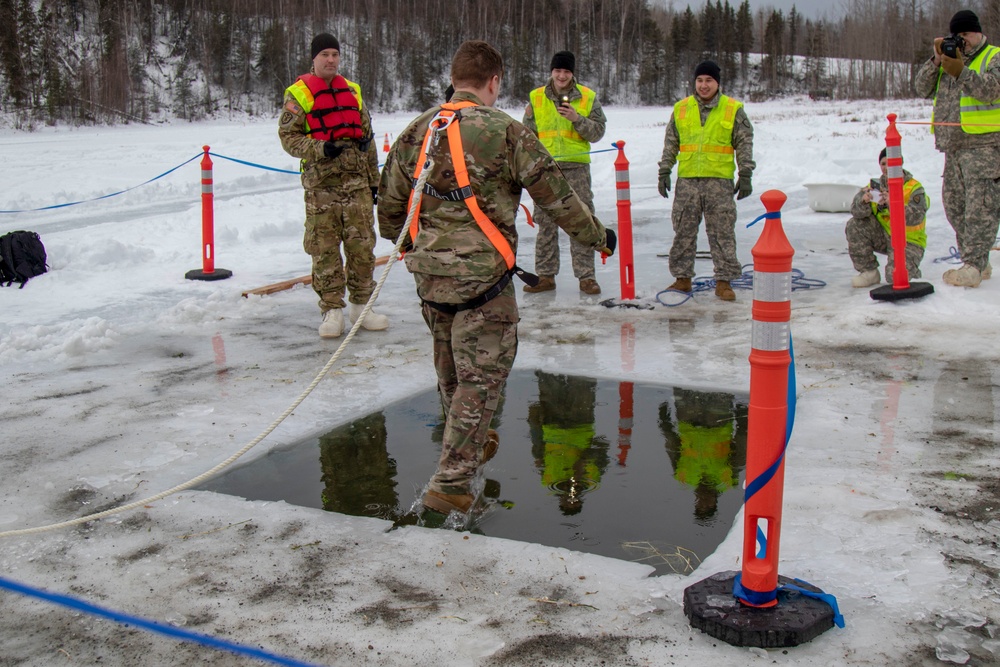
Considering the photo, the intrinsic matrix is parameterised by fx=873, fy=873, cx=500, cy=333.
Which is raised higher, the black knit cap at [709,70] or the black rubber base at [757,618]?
the black knit cap at [709,70]

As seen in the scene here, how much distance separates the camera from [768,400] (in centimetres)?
264

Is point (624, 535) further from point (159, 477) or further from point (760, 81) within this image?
point (760, 81)

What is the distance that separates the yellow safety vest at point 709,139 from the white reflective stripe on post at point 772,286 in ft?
17.2

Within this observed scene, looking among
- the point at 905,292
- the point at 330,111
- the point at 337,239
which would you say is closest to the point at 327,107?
the point at 330,111

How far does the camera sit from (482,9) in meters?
70.6

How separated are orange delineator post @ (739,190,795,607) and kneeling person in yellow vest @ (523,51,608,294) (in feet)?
16.9

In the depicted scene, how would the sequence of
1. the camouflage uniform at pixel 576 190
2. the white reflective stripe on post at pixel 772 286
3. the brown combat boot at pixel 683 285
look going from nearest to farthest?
the white reflective stripe on post at pixel 772 286
the camouflage uniform at pixel 576 190
the brown combat boot at pixel 683 285

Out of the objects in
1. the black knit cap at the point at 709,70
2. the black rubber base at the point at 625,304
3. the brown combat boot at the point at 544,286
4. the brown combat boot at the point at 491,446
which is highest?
the black knit cap at the point at 709,70

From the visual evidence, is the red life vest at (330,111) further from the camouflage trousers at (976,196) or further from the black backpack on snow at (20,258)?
the camouflage trousers at (976,196)

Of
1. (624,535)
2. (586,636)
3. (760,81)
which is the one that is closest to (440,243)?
(624,535)

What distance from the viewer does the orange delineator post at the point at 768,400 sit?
2.57 meters

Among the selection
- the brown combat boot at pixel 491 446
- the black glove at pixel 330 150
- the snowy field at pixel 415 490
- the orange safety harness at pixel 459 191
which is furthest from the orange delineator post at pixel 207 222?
the orange safety harness at pixel 459 191

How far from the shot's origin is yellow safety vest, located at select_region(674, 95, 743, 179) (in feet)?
25.0

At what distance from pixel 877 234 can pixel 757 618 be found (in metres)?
5.81
